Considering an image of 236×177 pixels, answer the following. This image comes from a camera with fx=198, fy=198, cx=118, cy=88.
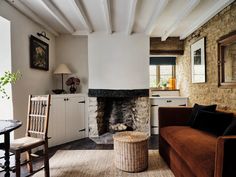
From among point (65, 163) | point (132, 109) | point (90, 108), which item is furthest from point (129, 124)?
point (65, 163)

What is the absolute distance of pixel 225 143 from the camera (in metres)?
1.39

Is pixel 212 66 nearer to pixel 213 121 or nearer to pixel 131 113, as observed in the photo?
pixel 213 121

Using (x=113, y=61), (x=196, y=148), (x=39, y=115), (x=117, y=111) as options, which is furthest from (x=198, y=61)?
(x=39, y=115)

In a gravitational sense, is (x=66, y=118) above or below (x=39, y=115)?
below

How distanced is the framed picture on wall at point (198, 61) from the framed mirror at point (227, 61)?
618 mm

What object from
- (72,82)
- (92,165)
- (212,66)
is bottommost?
(92,165)

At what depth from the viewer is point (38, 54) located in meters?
3.75

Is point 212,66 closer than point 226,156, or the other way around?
point 226,156

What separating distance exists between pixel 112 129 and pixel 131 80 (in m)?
1.34

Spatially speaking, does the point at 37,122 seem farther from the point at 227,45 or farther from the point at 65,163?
the point at 227,45

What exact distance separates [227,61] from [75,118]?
311 centimetres

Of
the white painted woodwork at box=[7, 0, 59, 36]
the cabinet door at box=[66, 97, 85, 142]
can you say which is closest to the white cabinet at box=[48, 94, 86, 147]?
the cabinet door at box=[66, 97, 85, 142]

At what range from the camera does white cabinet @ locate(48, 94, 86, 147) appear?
386cm

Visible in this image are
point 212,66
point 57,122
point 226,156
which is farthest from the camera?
point 57,122
